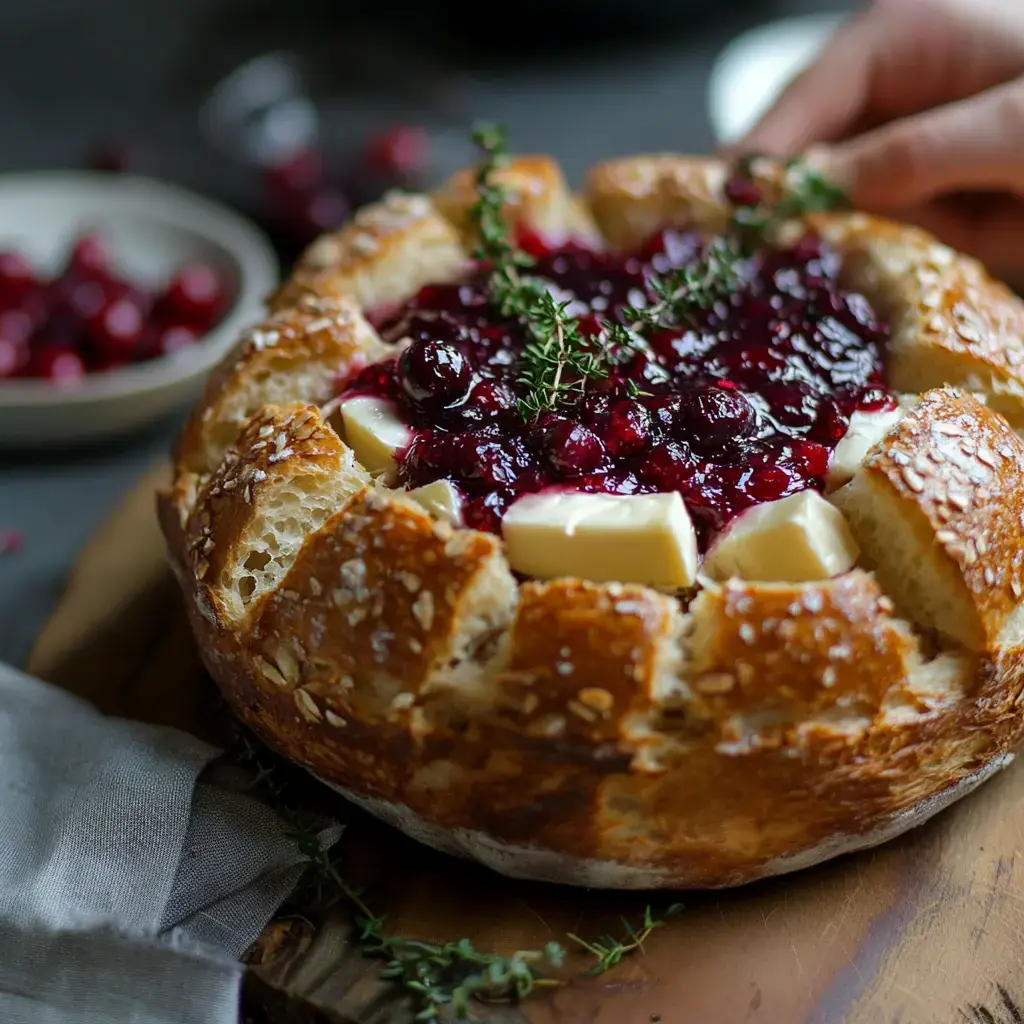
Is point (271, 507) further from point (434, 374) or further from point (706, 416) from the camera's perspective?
point (706, 416)

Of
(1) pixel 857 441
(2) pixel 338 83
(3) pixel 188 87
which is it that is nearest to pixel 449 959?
(1) pixel 857 441

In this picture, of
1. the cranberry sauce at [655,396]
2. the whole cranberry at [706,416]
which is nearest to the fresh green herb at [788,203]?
the cranberry sauce at [655,396]

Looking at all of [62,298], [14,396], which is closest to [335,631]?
[14,396]

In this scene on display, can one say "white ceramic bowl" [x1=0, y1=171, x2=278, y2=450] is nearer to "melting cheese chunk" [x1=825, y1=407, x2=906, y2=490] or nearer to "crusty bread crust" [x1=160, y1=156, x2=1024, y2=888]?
"crusty bread crust" [x1=160, y1=156, x2=1024, y2=888]

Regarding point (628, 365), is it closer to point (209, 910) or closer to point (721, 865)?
point (721, 865)

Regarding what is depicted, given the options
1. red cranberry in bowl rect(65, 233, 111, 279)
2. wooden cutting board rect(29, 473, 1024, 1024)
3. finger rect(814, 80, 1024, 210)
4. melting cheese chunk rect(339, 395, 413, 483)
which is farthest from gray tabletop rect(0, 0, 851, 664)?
wooden cutting board rect(29, 473, 1024, 1024)

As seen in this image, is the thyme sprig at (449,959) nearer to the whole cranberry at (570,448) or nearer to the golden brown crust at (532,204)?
the whole cranberry at (570,448)
